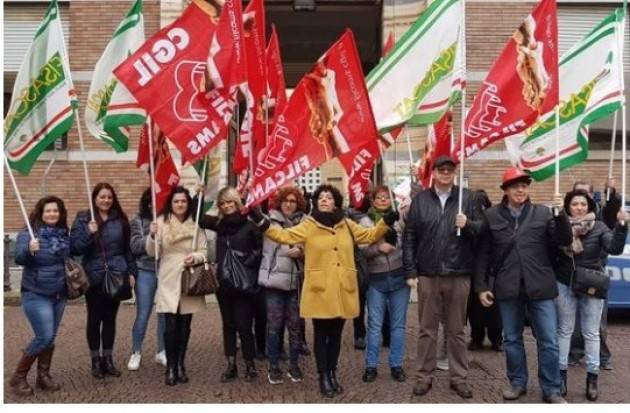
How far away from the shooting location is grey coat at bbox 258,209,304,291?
5805mm

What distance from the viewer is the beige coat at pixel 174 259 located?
580 cm

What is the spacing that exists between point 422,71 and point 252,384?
3151 mm

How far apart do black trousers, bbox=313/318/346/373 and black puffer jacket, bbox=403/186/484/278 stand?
75 cm

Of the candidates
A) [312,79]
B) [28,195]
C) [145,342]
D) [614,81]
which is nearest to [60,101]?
[312,79]

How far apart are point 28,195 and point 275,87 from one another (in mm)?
7239

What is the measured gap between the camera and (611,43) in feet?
20.5

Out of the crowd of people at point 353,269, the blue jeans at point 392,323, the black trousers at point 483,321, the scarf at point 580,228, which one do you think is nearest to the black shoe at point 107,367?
the crowd of people at point 353,269

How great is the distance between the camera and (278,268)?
5820mm

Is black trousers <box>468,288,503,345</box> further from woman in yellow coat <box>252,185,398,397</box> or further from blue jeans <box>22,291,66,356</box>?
blue jeans <box>22,291,66,356</box>

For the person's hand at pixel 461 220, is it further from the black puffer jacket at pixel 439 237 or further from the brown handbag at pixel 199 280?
the brown handbag at pixel 199 280

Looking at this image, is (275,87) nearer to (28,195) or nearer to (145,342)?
(145,342)

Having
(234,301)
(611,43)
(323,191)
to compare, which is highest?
(611,43)

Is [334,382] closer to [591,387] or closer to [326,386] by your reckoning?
[326,386]

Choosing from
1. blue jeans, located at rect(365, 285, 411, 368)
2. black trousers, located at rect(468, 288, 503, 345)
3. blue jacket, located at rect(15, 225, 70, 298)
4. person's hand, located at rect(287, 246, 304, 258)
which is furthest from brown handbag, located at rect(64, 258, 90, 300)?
black trousers, located at rect(468, 288, 503, 345)
